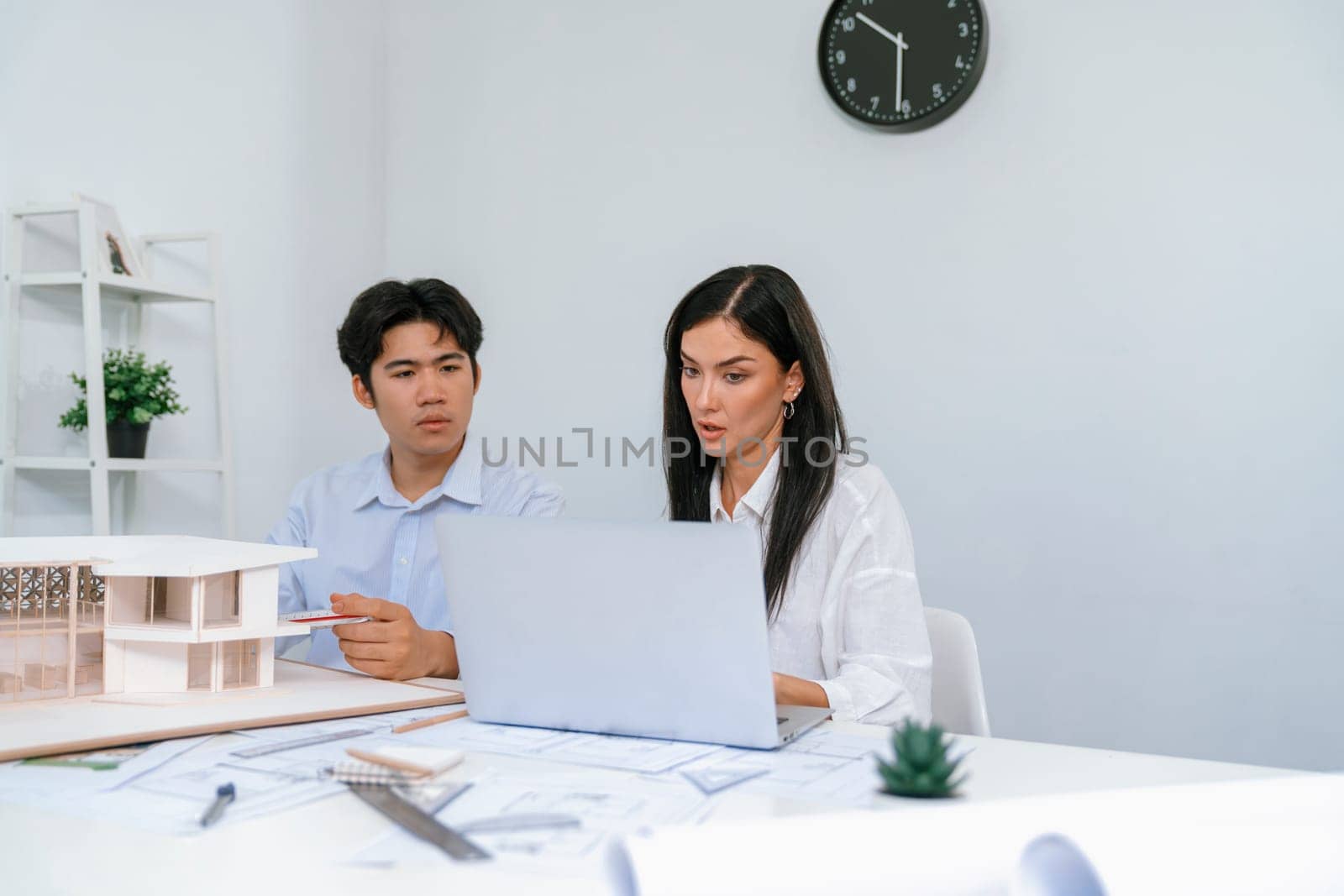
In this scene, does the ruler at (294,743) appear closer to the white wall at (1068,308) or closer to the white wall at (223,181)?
the white wall at (223,181)

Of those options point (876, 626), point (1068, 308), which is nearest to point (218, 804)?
point (876, 626)

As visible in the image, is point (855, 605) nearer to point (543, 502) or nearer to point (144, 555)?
point (543, 502)

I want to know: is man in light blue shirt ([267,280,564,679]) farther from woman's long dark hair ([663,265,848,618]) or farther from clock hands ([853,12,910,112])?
clock hands ([853,12,910,112])

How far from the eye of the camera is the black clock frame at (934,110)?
2.27m

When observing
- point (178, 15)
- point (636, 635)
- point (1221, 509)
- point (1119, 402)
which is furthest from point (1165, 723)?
point (178, 15)

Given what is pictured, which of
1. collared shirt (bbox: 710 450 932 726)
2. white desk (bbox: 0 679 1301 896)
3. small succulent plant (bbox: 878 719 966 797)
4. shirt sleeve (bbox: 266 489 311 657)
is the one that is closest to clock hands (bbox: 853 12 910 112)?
collared shirt (bbox: 710 450 932 726)

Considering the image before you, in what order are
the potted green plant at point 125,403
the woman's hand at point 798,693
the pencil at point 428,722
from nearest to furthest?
the pencil at point 428,722
the woman's hand at point 798,693
the potted green plant at point 125,403

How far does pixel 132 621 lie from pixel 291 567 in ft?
2.15

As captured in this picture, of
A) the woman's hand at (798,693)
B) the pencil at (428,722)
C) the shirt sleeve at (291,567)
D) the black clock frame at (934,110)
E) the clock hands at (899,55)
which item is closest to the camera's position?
the pencil at (428,722)

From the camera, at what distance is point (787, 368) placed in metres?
1.64

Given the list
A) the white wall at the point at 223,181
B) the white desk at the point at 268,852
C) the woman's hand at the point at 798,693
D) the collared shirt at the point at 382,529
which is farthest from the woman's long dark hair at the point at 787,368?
the white wall at the point at 223,181

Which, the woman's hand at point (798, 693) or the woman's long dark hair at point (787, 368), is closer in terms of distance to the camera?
the woman's hand at point (798, 693)

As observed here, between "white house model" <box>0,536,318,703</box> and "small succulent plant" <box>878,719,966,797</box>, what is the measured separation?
29.1 inches

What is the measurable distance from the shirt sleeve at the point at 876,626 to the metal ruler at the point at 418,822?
1.96ft
